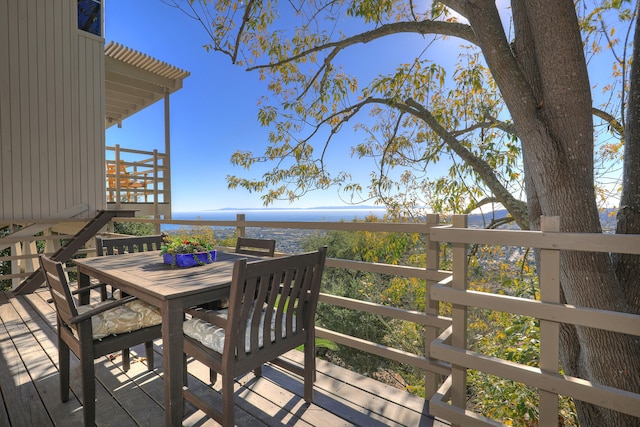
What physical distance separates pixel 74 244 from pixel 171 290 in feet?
14.0

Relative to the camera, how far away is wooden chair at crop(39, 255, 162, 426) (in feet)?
5.35

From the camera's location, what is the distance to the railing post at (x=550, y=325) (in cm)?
122

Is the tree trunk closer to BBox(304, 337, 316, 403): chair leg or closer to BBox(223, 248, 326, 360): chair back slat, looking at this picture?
BBox(223, 248, 326, 360): chair back slat

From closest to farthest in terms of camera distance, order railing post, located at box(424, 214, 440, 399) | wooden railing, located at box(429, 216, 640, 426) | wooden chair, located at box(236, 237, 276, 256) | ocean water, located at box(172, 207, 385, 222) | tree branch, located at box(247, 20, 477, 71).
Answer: wooden railing, located at box(429, 216, 640, 426), railing post, located at box(424, 214, 440, 399), tree branch, located at box(247, 20, 477, 71), wooden chair, located at box(236, 237, 276, 256), ocean water, located at box(172, 207, 385, 222)

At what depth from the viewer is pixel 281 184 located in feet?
18.4

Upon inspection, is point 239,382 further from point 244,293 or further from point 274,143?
point 274,143

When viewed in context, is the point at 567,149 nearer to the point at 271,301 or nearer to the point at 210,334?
the point at 271,301

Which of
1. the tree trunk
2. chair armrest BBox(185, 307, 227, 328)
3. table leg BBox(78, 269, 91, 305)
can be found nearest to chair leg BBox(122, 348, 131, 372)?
table leg BBox(78, 269, 91, 305)

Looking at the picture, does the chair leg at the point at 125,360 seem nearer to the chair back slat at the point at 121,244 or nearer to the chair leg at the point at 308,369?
the chair back slat at the point at 121,244

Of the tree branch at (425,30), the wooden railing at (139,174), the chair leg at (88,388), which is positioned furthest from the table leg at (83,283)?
the wooden railing at (139,174)

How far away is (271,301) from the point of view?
1.57m

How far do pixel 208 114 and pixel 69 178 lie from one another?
1295 cm

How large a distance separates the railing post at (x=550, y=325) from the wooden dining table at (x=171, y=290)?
1.43 m

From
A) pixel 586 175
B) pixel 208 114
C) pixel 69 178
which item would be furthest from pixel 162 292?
pixel 208 114
